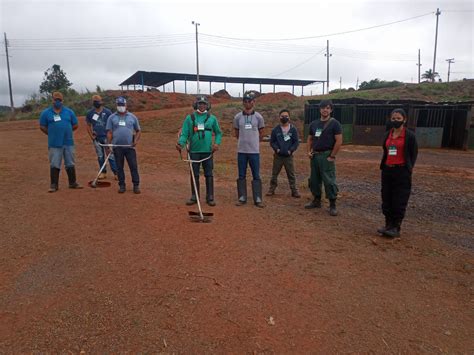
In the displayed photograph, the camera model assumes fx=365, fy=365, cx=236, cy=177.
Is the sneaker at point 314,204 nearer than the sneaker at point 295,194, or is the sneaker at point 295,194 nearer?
the sneaker at point 314,204

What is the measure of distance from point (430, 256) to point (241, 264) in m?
2.22

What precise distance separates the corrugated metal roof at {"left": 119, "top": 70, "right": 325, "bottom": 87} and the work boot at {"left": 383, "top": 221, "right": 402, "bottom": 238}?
3475cm

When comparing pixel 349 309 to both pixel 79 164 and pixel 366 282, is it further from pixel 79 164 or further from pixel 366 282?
pixel 79 164

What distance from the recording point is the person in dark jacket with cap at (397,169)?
4527mm

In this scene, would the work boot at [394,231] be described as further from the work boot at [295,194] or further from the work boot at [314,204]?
the work boot at [295,194]

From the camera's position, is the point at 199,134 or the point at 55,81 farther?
the point at 55,81

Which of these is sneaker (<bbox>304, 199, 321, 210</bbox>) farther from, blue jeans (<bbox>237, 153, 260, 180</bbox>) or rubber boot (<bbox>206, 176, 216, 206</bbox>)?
rubber boot (<bbox>206, 176, 216, 206</bbox>)

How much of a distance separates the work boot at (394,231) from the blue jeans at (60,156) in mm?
5550

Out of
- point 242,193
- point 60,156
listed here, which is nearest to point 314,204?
point 242,193

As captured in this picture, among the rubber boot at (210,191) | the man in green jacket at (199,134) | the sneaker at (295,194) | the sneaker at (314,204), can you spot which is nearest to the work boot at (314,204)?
the sneaker at (314,204)

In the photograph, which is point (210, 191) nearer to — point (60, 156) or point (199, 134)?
point (199, 134)

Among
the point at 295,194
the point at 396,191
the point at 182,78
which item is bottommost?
the point at 295,194

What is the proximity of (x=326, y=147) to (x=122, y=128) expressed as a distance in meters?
3.64

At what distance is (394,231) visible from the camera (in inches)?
185
